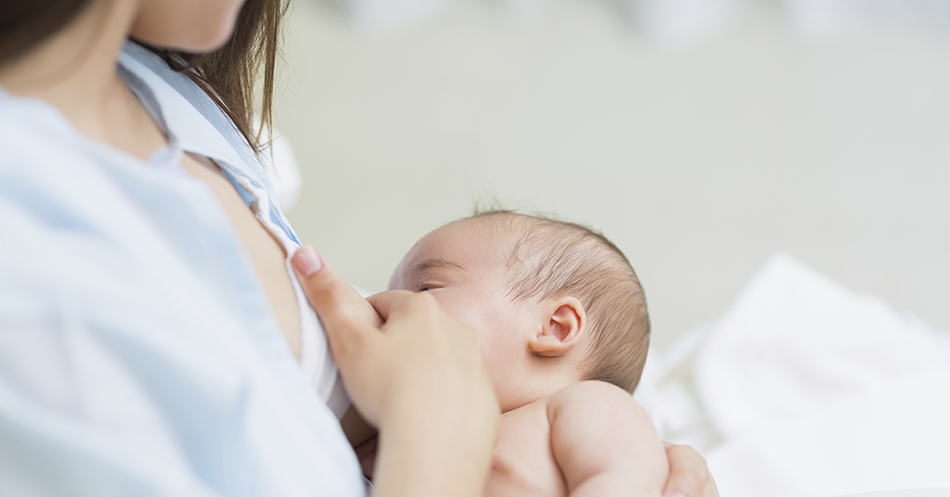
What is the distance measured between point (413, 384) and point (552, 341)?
29 cm

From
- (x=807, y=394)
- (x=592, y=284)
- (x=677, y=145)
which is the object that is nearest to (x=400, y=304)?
(x=592, y=284)

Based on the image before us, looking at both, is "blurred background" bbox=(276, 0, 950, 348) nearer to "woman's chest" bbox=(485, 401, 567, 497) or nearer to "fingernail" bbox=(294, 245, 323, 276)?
"woman's chest" bbox=(485, 401, 567, 497)

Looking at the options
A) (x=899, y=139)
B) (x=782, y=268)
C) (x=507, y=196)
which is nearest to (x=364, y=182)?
(x=507, y=196)

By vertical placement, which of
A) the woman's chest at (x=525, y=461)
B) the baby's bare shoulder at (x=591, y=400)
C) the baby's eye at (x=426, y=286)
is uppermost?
the baby's bare shoulder at (x=591, y=400)

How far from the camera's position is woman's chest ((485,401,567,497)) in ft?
2.32

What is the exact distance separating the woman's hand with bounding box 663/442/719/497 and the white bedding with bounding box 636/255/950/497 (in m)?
0.28

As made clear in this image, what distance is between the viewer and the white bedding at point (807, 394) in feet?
3.47

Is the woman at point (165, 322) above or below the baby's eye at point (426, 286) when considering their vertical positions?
above

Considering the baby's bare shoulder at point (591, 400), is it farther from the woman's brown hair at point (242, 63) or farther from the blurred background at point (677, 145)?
the blurred background at point (677, 145)

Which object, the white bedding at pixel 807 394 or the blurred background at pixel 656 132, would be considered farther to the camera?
the blurred background at pixel 656 132

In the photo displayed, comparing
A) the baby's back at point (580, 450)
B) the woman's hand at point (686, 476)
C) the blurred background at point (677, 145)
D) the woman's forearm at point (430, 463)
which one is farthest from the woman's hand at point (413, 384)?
the blurred background at point (677, 145)

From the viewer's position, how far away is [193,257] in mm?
547

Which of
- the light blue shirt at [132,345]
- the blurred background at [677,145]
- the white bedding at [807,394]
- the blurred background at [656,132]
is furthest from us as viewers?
the blurred background at [656,132]

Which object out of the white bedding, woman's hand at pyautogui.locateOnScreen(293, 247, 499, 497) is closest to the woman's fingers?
woman's hand at pyautogui.locateOnScreen(293, 247, 499, 497)
